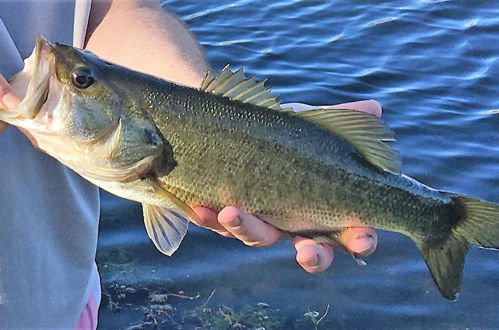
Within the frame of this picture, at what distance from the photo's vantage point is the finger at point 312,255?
2516mm

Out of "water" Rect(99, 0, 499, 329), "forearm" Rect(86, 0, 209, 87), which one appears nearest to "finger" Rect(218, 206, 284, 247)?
"forearm" Rect(86, 0, 209, 87)

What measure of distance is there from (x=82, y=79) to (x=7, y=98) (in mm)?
269

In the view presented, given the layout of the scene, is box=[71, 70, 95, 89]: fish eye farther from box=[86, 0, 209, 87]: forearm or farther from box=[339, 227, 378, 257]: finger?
box=[339, 227, 378, 257]: finger

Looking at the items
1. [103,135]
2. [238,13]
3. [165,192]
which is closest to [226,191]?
[165,192]

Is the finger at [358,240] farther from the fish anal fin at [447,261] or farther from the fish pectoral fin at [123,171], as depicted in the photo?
the fish pectoral fin at [123,171]

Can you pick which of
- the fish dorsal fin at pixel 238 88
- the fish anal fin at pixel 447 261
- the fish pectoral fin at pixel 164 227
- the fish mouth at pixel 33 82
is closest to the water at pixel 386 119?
the fish anal fin at pixel 447 261

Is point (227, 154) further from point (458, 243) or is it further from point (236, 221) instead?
point (458, 243)

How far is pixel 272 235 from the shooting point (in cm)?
255

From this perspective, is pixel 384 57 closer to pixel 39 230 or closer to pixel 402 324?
pixel 402 324

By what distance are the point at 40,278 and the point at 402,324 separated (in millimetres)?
3486

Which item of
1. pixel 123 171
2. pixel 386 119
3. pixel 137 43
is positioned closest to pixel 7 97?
pixel 123 171

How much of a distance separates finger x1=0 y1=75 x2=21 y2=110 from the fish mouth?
2cm

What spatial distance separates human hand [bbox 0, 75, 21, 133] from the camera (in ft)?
7.02

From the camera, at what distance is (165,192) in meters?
2.45
